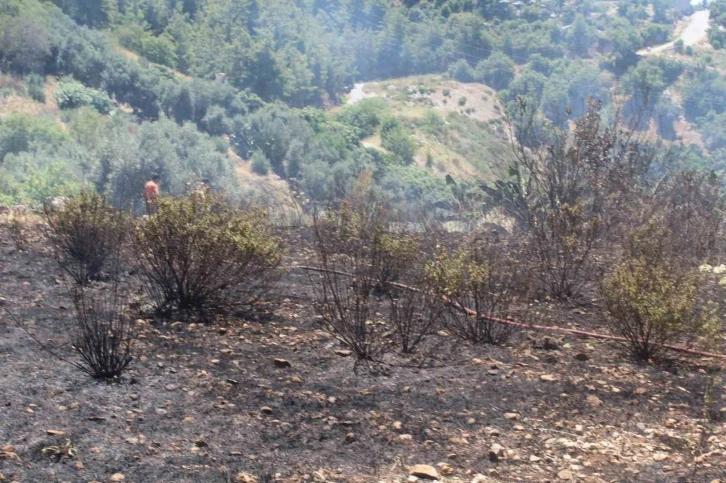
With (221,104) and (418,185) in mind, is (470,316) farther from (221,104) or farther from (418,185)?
(221,104)

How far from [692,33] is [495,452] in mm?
64389

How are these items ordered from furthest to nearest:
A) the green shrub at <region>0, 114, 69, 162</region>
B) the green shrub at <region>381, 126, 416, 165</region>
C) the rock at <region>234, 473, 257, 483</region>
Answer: the green shrub at <region>381, 126, 416, 165</region> < the green shrub at <region>0, 114, 69, 162</region> < the rock at <region>234, 473, 257, 483</region>

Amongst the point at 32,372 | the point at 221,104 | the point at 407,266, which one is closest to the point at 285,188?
the point at 221,104

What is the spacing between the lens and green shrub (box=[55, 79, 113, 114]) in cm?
3194

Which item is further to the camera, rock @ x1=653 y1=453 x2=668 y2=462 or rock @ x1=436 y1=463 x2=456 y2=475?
rock @ x1=653 y1=453 x2=668 y2=462

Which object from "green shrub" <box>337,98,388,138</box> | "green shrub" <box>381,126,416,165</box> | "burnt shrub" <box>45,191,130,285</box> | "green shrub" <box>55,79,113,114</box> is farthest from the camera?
"green shrub" <box>337,98,388,138</box>

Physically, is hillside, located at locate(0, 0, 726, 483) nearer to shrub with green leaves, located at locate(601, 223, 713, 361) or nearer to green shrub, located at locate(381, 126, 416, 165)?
shrub with green leaves, located at locate(601, 223, 713, 361)

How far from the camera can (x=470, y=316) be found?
621 centimetres

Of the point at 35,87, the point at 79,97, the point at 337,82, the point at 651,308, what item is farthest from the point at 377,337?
the point at 337,82

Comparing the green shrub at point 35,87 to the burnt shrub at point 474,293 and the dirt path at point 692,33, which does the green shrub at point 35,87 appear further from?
the dirt path at point 692,33

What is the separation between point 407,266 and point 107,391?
3.32m

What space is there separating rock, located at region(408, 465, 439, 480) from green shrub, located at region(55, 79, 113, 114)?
30.6 m

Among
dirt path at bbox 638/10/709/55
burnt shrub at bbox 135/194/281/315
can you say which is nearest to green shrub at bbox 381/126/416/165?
dirt path at bbox 638/10/709/55

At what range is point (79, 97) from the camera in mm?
32062
